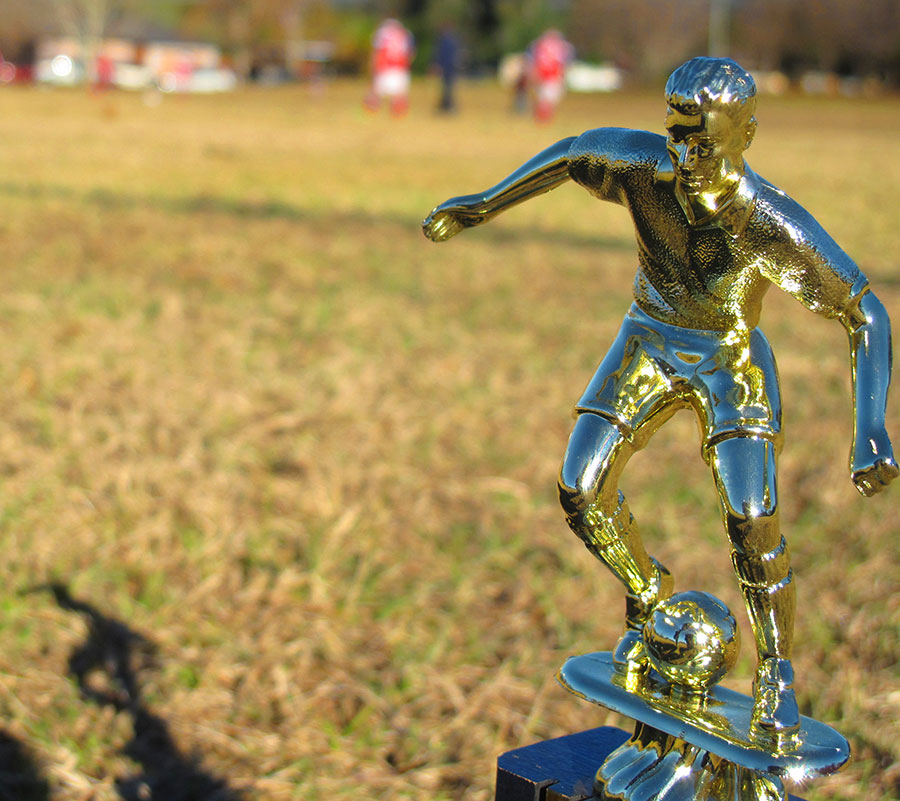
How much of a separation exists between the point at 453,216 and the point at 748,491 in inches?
18.8

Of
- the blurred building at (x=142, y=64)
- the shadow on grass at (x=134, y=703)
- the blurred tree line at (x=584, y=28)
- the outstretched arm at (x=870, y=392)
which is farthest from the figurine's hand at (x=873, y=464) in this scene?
the blurred tree line at (x=584, y=28)

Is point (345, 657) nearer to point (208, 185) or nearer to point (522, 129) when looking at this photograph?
point (208, 185)

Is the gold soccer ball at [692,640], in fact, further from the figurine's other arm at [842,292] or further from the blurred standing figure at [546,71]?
the blurred standing figure at [546,71]

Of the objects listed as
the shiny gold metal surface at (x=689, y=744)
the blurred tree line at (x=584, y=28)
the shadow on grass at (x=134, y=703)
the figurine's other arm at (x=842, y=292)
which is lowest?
the shadow on grass at (x=134, y=703)

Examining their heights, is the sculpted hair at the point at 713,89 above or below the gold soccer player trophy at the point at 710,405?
above

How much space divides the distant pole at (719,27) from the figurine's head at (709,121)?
48.4 meters

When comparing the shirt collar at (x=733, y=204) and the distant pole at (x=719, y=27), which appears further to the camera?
the distant pole at (x=719, y=27)

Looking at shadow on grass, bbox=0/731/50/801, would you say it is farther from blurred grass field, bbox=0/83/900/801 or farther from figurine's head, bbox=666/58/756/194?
figurine's head, bbox=666/58/756/194

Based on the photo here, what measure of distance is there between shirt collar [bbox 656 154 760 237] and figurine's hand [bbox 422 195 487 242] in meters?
0.26

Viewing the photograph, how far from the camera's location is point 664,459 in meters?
3.94

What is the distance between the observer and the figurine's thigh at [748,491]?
44.0 inches

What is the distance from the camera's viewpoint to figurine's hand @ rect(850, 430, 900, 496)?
107cm

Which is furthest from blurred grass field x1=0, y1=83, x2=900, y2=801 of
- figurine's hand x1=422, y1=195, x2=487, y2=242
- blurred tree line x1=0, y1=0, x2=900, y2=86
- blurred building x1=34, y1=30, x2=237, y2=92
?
blurred tree line x1=0, y1=0, x2=900, y2=86

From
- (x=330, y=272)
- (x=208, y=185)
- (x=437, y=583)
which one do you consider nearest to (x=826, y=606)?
(x=437, y=583)
